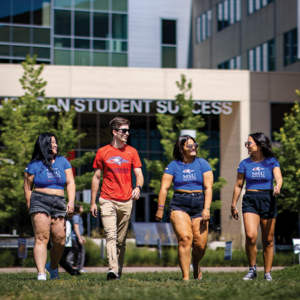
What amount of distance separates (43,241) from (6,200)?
27.6ft

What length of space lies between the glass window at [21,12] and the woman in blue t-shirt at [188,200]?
2196 cm

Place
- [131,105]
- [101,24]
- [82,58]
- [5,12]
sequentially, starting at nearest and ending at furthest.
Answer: [131,105] < [5,12] < [82,58] < [101,24]

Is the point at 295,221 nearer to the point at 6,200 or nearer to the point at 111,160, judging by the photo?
the point at 6,200

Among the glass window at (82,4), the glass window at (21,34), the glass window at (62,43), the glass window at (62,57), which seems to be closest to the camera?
the glass window at (21,34)

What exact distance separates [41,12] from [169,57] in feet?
22.9

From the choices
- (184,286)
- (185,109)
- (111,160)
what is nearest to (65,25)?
(185,109)

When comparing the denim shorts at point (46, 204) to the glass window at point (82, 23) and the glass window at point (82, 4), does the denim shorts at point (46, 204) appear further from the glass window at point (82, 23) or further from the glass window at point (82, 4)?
the glass window at point (82, 4)

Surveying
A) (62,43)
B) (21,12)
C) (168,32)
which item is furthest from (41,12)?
(168,32)

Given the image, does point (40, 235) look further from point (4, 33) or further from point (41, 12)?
point (41, 12)

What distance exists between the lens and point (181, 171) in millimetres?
7434

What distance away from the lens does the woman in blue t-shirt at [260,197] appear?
301 inches

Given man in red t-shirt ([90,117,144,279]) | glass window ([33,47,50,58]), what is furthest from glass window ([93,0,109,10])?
man in red t-shirt ([90,117,144,279])

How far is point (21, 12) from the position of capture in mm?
27781

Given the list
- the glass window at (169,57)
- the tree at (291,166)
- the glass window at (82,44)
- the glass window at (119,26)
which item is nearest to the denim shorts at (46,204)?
the tree at (291,166)
